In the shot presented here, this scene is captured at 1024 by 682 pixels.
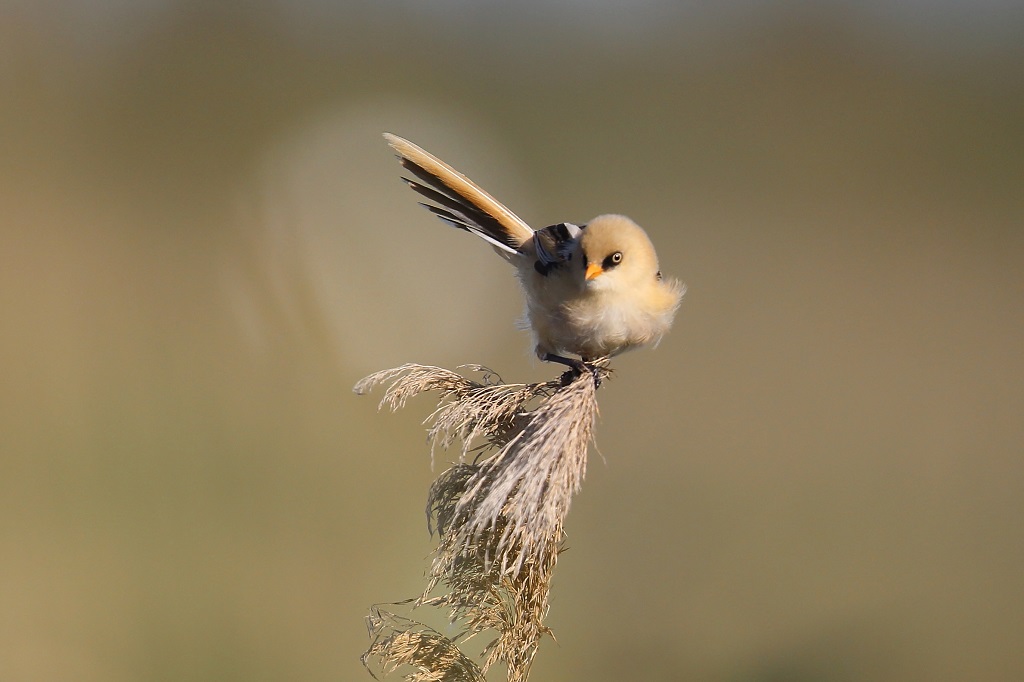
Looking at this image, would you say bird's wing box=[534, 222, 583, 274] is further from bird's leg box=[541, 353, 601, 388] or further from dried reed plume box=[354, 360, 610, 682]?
dried reed plume box=[354, 360, 610, 682]

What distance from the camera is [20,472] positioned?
241 cm

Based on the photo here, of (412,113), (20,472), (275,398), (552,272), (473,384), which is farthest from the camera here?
(412,113)

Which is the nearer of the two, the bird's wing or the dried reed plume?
the dried reed plume

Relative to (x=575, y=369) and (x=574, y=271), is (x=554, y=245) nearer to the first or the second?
(x=574, y=271)

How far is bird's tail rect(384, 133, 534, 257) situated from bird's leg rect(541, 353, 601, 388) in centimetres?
21

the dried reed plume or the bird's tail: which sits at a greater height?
the bird's tail

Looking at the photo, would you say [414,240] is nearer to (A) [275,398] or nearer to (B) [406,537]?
(A) [275,398]

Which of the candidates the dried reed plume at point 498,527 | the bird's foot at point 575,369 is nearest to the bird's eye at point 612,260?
the bird's foot at point 575,369

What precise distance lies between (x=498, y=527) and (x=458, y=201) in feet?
2.06

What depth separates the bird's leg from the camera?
3.50ft

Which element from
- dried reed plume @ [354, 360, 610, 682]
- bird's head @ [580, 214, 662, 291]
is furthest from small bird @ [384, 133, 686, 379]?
dried reed plume @ [354, 360, 610, 682]

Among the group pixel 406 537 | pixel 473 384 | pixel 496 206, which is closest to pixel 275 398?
pixel 406 537

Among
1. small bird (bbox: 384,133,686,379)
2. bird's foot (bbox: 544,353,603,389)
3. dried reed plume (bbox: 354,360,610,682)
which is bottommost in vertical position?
dried reed plume (bbox: 354,360,610,682)

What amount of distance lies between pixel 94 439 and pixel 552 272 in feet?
7.02
